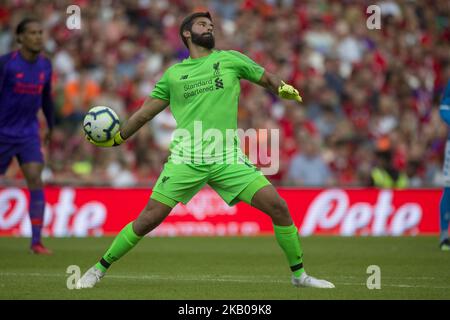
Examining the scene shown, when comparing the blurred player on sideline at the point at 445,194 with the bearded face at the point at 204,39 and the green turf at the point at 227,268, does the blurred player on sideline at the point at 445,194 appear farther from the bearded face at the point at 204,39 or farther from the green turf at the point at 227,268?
the bearded face at the point at 204,39

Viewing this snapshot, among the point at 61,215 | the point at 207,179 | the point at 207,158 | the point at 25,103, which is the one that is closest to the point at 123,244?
the point at 207,179

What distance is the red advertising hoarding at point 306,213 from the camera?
1869 cm

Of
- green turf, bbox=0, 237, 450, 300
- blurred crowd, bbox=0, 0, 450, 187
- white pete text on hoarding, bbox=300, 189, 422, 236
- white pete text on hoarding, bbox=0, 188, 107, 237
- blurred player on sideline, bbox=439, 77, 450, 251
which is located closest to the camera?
green turf, bbox=0, 237, 450, 300

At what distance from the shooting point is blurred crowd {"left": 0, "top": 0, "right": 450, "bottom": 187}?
20609 millimetres

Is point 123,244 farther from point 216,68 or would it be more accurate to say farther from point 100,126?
point 216,68

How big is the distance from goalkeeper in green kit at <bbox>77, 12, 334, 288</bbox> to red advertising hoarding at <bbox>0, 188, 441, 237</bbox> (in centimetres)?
875

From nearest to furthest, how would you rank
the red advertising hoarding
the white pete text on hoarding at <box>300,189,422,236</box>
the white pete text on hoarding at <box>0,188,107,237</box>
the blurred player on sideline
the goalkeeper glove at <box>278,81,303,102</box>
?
the goalkeeper glove at <box>278,81,303,102</box> → the blurred player on sideline → the white pete text on hoarding at <box>0,188,107,237</box> → the red advertising hoarding → the white pete text on hoarding at <box>300,189,422,236</box>

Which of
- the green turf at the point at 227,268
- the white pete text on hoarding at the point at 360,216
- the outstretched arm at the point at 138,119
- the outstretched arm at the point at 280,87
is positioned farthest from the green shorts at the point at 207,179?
the white pete text on hoarding at the point at 360,216

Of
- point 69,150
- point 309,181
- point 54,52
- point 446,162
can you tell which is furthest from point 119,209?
point 446,162

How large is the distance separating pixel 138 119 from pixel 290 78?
517 inches

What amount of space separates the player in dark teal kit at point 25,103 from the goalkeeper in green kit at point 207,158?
427 cm

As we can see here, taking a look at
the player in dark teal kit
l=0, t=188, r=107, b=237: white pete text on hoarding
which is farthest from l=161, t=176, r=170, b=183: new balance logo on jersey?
l=0, t=188, r=107, b=237: white pete text on hoarding

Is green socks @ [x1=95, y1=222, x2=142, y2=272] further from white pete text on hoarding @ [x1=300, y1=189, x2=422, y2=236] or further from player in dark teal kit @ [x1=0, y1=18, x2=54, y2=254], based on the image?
white pete text on hoarding @ [x1=300, y1=189, x2=422, y2=236]

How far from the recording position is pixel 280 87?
9.70m
